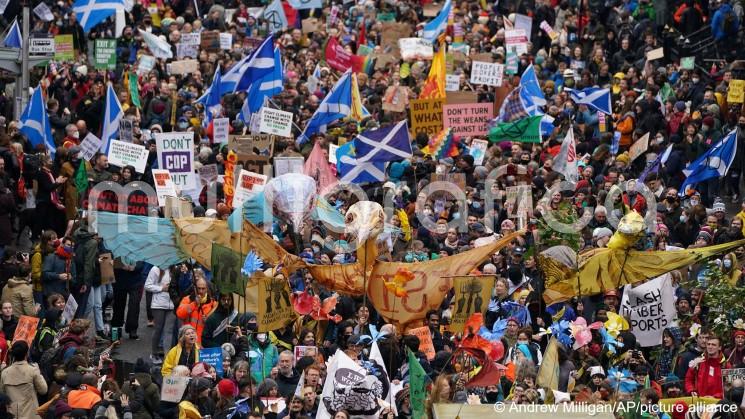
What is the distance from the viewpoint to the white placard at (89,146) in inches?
1061

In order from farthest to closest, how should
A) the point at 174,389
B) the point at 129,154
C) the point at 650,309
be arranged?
the point at 129,154, the point at 650,309, the point at 174,389

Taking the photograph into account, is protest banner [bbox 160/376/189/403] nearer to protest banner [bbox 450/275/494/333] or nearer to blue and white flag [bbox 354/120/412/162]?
protest banner [bbox 450/275/494/333]

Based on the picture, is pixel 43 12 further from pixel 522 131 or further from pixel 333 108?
pixel 522 131

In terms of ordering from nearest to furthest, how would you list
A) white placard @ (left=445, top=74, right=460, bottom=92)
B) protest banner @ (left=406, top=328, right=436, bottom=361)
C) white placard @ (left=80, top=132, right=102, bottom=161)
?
1. protest banner @ (left=406, top=328, right=436, bottom=361)
2. white placard @ (left=80, top=132, right=102, bottom=161)
3. white placard @ (left=445, top=74, right=460, bottom=92)

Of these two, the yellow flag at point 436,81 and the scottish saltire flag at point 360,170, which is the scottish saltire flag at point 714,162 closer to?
the scottish saltire flag at point 360,170

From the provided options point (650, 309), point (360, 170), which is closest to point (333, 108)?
point (360, 170)

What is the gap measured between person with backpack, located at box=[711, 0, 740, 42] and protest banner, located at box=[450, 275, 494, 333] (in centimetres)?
1509

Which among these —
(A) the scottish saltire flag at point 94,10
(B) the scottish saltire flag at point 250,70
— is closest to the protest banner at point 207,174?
(B) the scottish saltire flag at point 250,70

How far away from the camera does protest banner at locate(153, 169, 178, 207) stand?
998 inches

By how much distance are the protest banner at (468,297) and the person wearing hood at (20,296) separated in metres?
4.88

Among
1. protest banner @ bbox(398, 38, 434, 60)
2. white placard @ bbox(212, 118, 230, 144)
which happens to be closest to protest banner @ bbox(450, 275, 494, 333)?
white placard @ bbox(212, 118, 230, 144)

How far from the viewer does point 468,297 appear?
20.9m

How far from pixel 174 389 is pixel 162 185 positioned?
21.3 ft

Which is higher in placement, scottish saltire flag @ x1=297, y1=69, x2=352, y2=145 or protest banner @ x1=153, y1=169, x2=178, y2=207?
scottish saltire flag @ x1=297, y1=69, x2=352, y2=145
